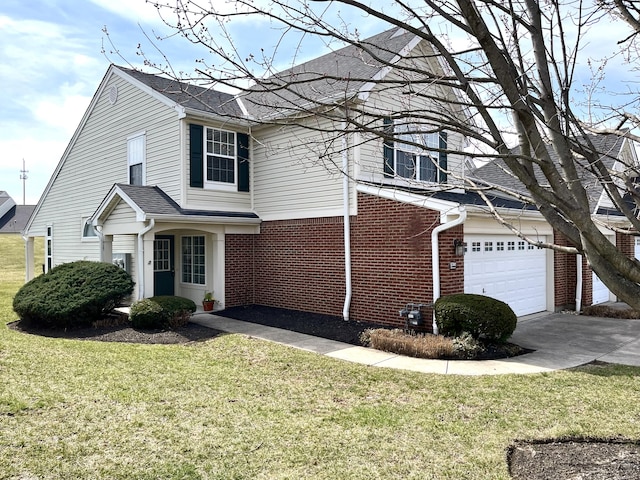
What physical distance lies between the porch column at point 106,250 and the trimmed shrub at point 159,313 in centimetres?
313

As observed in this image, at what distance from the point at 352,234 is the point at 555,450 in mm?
7411

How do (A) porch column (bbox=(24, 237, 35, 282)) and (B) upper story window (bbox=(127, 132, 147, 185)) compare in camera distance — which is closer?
(B) upper story window (bbox=(127, 132, 147, 185))

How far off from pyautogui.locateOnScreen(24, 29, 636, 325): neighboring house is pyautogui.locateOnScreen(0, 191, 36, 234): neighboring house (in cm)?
4088

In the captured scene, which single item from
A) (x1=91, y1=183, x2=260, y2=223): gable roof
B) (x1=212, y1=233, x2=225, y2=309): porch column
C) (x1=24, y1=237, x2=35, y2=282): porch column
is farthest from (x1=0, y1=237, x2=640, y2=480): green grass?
(x1=24, y1=237, x2=35, y2=282): porch column

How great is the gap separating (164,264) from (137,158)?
352 centimetres

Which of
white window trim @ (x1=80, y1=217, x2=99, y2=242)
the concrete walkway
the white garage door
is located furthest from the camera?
white window trim @ (x1=80, y1=217, x2=99, y2=242)

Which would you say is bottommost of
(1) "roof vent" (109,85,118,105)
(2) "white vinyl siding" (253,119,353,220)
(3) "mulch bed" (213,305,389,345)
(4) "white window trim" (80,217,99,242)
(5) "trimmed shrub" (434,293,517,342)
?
(3) "mulch bed" (213,305,389,345)

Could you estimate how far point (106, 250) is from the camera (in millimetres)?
13719

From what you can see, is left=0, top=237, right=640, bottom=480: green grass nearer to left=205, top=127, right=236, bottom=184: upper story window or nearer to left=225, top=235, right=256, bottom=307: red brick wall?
left=225, top=235, right=256, bottom=307: red brick wall

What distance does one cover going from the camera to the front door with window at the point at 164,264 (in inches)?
601

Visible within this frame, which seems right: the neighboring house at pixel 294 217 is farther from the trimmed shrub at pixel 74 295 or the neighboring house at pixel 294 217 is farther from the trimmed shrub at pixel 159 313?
the trimmed shrub at pixel 159 313

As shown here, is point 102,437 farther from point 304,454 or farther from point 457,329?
point 457,329

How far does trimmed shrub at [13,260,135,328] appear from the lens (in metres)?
10.9

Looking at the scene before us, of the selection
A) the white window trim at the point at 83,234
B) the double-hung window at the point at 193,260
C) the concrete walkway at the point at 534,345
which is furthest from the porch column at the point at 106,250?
the white window trim at the point at 83,234
